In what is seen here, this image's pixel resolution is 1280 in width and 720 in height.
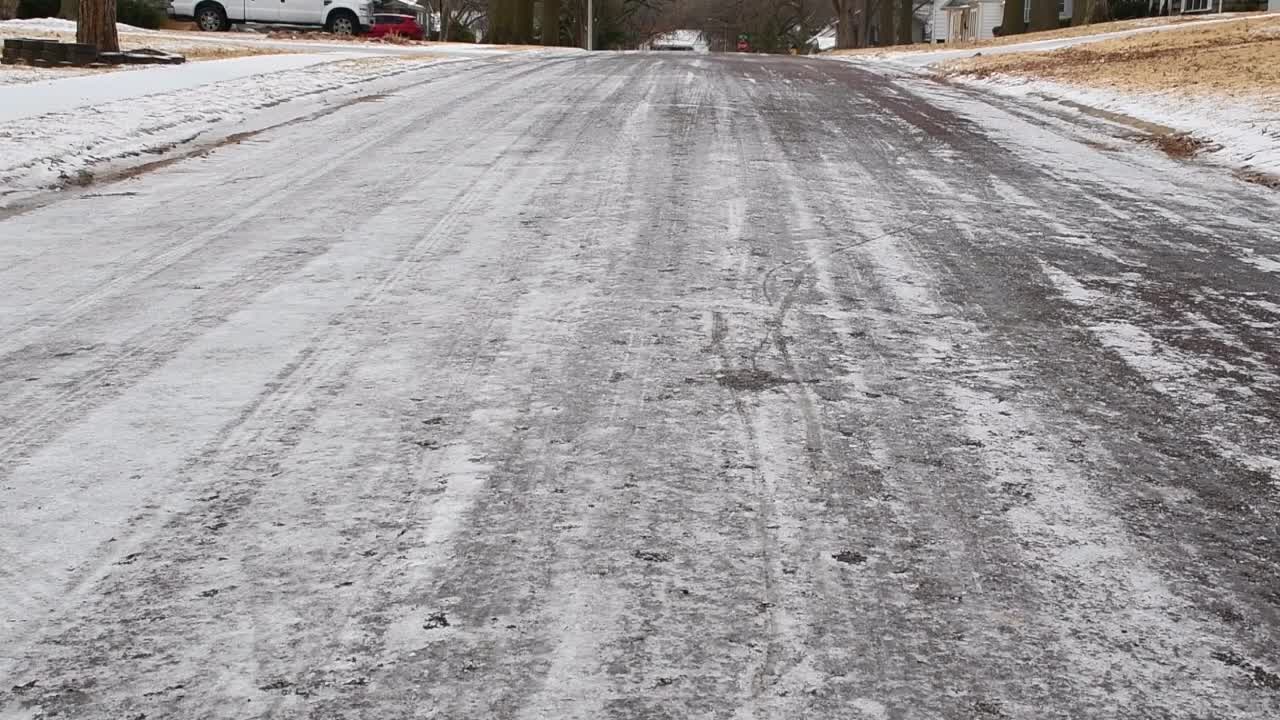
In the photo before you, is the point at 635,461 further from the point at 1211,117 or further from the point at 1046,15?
the point at 1046,15

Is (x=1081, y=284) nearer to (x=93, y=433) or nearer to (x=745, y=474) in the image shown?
(x=745, y=474)

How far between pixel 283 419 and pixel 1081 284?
128 inches

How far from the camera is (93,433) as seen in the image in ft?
10.8

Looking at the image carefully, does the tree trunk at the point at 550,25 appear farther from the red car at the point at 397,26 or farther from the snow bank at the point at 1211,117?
the snow bank at the point at 1211,117

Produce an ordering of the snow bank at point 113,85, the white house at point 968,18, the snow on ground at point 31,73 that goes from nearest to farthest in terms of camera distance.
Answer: the snow bank at point 113,85 < the snow on ground at point 31,73 < the white house at point 968,18

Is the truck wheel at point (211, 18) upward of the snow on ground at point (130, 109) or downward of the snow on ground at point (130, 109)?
upward

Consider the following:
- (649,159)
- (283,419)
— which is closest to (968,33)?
(649,159)

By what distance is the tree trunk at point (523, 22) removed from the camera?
32.7 metres

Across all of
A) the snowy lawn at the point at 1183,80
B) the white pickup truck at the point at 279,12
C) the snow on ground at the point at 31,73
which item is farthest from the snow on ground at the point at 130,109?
the white pickup truck at the point at 279,12

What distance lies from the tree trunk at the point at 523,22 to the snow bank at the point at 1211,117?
20215mm

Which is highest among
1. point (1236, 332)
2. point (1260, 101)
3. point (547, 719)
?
point (1260, 101)

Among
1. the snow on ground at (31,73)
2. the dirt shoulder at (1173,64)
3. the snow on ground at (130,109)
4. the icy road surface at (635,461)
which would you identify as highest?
the dirt shoulder at (1173,64)

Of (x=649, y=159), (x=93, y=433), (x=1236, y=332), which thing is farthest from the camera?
(x=649, y=159)

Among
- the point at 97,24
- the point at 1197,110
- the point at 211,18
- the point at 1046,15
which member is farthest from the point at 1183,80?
the point at 211,18
